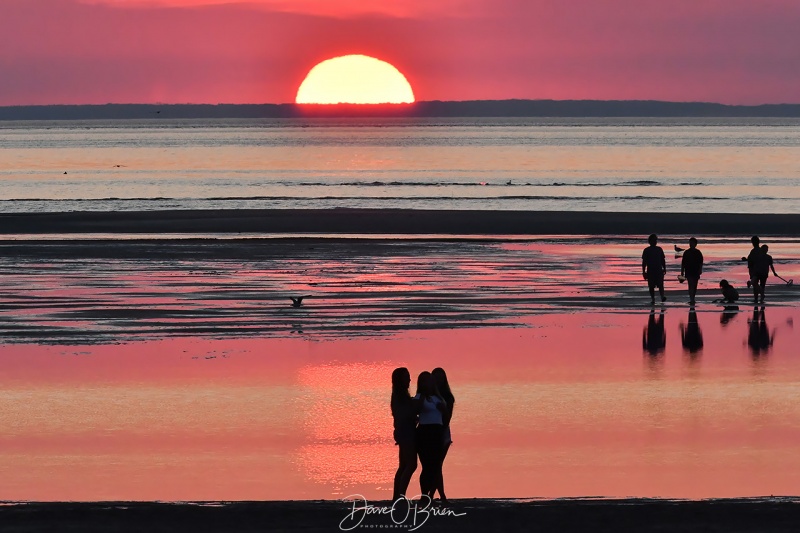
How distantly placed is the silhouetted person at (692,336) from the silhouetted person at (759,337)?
887 millimetres

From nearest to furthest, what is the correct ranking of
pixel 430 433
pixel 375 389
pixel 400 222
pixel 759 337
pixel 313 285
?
pixel 430 433 → pixel 375 389 → pixel 759 337 → pixel 313 285 → pixel 400 222

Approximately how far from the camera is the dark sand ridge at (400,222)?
177 feet

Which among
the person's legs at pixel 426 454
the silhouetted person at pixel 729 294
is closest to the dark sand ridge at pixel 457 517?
the person's legs at pixel 426 454

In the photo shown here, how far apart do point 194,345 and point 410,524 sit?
1293cm

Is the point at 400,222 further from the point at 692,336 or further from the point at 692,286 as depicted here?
the point at 692,336

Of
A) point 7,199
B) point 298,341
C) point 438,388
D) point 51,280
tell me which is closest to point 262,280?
point 51,280

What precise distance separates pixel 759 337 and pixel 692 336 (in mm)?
1214

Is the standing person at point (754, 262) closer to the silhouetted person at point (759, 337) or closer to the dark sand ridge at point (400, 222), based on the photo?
the silhouetted person at point (759, 337)

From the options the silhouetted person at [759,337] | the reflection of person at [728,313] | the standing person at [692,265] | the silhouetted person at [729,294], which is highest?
the standing person at [692,265]

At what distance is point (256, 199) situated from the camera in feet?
271

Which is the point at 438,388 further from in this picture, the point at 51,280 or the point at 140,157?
the point at 140,157

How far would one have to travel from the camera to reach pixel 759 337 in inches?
977

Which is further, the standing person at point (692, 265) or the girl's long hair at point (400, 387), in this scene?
the standing person at point (692, 265)

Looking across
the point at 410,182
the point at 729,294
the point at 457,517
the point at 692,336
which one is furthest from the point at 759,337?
the point at 410,182
